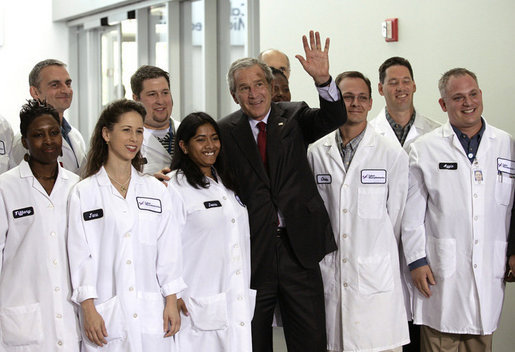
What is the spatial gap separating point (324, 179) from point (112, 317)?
1.19 metres

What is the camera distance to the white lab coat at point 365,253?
10.3ft

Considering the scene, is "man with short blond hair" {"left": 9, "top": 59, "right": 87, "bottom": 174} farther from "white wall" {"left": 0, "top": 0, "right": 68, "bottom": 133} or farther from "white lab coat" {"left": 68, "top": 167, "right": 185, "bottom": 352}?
"white wall" {"left": 0, "top": 0, "right": 68, "bottom": 133}

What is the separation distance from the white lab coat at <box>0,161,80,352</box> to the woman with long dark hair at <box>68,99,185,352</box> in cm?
10

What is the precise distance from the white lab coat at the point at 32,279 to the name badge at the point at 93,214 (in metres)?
0.15

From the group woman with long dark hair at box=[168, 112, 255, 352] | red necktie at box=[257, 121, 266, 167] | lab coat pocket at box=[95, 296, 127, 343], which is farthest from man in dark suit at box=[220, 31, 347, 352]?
lab coat pocket at box=[95, 296, 127, 343]

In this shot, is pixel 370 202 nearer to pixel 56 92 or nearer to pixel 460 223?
pixel 460 223

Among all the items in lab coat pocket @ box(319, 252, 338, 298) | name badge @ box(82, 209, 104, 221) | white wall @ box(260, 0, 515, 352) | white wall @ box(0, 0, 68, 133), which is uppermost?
white wall @ box(0, 0, 68, 133)

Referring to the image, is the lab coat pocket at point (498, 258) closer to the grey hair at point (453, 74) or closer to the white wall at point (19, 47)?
the grey hair at point (453, 74)

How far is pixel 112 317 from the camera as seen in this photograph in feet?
8.84

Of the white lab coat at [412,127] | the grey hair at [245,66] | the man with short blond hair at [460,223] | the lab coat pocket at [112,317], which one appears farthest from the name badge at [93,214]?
the white lab coat at [412,127]

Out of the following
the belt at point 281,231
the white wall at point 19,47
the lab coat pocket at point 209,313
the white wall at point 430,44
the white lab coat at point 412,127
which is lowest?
the lab coat pocket at point 209,313

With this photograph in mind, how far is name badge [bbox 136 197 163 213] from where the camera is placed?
9.26 feet

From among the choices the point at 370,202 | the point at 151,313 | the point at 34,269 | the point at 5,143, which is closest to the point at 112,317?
the point at 151,313

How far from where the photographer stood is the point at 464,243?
3229 mm
